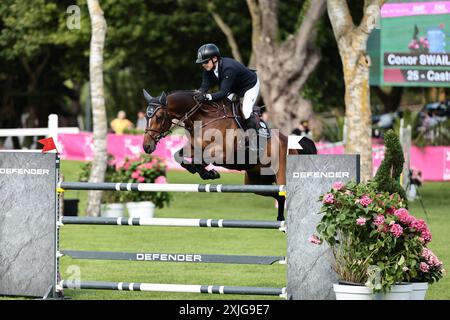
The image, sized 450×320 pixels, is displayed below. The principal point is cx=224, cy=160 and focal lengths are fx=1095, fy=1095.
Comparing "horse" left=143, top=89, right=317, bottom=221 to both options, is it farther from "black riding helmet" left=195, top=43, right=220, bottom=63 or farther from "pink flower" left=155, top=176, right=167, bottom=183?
"pink flower" left=155, top=176, right=167, bottom=183

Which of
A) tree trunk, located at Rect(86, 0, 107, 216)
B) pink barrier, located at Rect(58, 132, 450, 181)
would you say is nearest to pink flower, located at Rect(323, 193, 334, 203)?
tree trunk, located at Rect(86, 0, 107, 216)

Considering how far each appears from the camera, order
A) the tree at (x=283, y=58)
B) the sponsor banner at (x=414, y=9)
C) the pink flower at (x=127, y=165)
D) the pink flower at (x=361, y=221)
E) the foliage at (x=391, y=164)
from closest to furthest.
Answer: the pink flower at (x=361, y=221) → the foliage at (x=391, y=164) → the pink flower at (x=127, y=165) → the sponsor banner at (x=414, y=9) → the tree at (x=283, y=58)

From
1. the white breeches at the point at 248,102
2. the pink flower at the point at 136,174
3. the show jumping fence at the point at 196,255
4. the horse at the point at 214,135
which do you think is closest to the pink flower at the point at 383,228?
the show jumping fence at the point at 196,255

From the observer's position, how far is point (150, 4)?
3519 centimetres

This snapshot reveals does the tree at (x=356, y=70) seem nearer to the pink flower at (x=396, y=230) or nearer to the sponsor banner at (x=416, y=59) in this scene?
the sponsor banner at (x=416, y=59)

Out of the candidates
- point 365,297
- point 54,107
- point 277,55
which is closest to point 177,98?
Answer: point 365,297

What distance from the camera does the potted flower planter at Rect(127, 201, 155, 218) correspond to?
19047 millimetres

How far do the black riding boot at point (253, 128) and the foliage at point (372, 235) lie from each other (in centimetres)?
424

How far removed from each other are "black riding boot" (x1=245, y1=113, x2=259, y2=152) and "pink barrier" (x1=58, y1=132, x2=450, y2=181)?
1067 cm

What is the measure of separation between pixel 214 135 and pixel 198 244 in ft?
11.0

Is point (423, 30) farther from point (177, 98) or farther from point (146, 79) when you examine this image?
point (146, 79)

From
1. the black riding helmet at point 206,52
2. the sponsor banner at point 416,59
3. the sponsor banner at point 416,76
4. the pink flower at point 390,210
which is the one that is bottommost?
the pink flower at point 390,210

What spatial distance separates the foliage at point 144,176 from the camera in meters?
19.5

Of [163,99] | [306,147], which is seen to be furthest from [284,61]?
[163,99]
